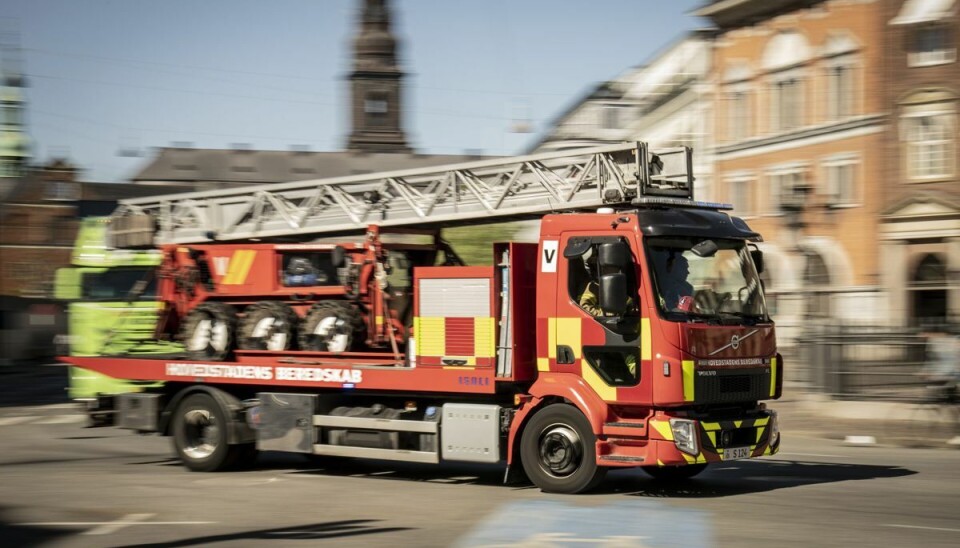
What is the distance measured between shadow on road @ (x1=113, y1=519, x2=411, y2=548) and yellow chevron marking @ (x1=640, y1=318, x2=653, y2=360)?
304 cm

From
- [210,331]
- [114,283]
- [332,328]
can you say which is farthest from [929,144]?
[210,331]

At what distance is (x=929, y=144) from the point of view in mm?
38219

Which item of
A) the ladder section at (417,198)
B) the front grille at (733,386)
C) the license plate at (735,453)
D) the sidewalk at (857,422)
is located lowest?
the sidewalk at (857,422)

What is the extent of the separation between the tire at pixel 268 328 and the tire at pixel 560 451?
13.0 ft

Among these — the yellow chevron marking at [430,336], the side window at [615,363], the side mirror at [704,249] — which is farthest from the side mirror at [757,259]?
the yellow chevron marking at [430,336]

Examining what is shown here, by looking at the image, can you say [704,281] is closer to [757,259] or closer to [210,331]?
[757,259]

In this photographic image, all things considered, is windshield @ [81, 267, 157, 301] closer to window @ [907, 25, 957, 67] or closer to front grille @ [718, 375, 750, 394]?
front grille @ [718, 375, 750, 394]

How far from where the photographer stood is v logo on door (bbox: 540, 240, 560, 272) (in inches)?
489

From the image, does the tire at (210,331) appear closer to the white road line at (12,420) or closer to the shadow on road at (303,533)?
the shadow on road at (303,533)

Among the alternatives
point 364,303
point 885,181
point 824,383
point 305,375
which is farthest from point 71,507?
point 885,181

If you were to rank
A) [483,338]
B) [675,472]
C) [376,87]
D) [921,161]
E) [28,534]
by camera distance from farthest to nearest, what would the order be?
[376,87] < [921,161] < [675,472] < [483,338] < [28,534]

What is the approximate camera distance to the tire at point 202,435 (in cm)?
1496

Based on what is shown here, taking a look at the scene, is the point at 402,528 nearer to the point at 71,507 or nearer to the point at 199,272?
the point at 71,507

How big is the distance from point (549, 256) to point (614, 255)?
1.00 m
